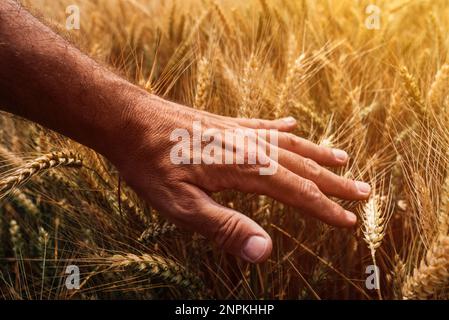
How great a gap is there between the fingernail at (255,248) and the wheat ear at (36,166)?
38 centimetres

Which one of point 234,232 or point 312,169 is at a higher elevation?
point 312,169

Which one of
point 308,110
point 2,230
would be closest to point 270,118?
point 308,110

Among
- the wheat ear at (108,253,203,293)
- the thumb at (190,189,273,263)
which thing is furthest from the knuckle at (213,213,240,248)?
the wheat ear at (108,253,203,293)

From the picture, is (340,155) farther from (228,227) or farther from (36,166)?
(36,166)

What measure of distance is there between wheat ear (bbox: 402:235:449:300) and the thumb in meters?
0.24

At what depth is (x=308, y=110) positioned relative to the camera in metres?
1.20

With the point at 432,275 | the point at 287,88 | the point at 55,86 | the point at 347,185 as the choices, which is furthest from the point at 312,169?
the point at 55,86

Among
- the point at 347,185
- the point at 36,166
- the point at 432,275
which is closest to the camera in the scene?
the point at 432,275

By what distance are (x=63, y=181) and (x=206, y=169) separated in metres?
0.36

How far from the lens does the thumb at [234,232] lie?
875 mm

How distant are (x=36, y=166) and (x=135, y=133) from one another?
0.19 m

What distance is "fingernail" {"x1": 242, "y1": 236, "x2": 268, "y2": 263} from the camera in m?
0.87

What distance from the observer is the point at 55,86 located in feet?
2.95
